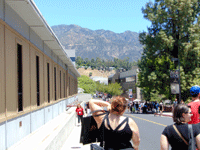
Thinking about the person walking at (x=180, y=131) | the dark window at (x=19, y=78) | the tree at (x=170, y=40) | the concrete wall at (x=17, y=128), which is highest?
the tree at (x=170, y=40)

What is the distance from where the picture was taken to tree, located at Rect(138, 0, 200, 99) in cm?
3859

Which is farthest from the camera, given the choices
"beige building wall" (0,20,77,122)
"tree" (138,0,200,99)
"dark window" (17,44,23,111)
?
"tree" (138,0,200,99)

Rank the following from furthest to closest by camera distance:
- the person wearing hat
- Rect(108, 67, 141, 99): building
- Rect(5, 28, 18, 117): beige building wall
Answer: Rect(108, 67, 141, 99): building
Rect(5, 28, 18, 117): beige building wall
the person wearing hat

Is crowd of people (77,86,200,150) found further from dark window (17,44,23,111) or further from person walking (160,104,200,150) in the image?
dark window (17,44,23,111)

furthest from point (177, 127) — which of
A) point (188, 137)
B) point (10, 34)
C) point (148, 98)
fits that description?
point (148, 98)

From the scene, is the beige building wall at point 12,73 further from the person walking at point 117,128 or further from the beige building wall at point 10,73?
the person walking at point 117,128

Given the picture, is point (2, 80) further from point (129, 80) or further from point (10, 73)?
point (129, 80)

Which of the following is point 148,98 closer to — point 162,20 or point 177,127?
point 162,20

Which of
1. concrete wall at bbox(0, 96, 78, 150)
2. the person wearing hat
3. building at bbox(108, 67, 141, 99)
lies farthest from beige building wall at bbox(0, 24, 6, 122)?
building at bbox(108, 67, 141, 99)

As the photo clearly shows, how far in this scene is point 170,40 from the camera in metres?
38.4

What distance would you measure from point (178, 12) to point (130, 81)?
62483 millimetres

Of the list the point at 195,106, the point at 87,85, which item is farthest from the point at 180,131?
the point at 87,85

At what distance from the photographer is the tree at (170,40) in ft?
127

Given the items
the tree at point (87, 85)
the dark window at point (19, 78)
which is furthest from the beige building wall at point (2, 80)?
the tree at point (87, 85)
